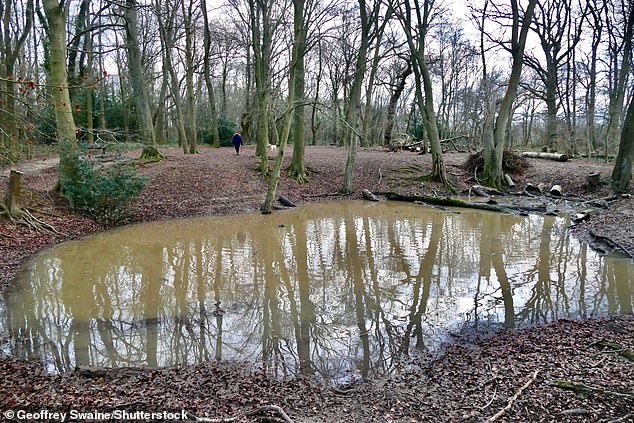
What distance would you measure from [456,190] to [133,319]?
1649 centimetres

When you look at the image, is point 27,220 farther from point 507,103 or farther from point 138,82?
point 507,103

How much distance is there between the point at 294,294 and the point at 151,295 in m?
2.47

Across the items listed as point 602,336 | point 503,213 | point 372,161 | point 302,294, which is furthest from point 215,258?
point 372,161

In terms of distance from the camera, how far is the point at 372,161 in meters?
24.1

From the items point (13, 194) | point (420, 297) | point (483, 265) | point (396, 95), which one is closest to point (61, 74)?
point (13, 194)

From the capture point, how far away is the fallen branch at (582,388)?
3.81 m

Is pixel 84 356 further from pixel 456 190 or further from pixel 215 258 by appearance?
pixel 456 190

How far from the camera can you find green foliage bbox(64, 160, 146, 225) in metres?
13.0

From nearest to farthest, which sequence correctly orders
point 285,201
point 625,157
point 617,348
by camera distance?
point 617,348
point 625,157
point 285,201

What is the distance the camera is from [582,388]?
13.3 ft

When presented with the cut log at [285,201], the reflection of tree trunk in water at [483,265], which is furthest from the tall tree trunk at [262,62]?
the reflection of tree trunk in water at [483,265]

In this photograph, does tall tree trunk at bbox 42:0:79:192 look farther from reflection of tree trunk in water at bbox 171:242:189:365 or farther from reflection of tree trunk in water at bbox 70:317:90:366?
reflection of tree trunk in water at bbox 70:317:90:366

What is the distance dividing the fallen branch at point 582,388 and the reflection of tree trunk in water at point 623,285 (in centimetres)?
327

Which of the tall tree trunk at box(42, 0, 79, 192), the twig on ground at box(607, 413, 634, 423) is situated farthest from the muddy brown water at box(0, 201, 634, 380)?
the tall tree trunk at box(42, 0, 79, 192)
